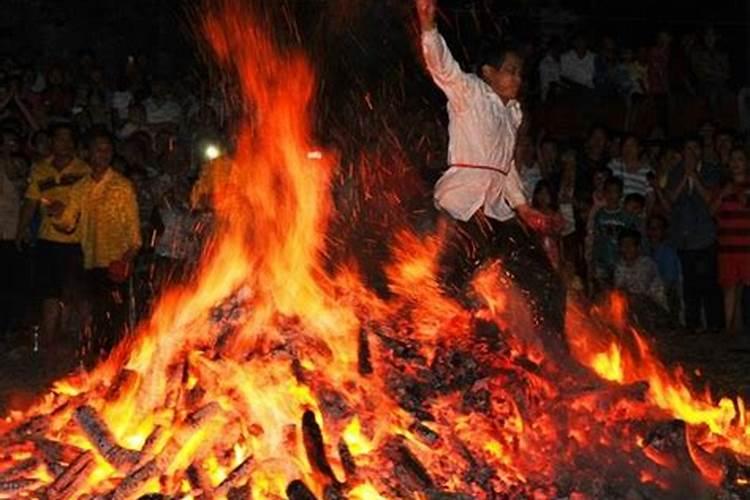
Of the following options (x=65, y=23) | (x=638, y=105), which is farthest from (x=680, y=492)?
(x=65, y=23)

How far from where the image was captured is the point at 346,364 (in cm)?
715

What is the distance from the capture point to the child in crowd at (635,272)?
12852 mm

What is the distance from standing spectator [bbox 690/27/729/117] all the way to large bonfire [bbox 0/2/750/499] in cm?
984

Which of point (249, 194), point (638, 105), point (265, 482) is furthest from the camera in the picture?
point (638, 105)

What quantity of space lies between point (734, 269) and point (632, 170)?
149 centimetres

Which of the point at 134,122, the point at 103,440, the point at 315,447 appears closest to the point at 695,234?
the point at 134,122

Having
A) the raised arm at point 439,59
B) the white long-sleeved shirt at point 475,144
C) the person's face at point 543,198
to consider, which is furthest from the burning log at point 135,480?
the person's face at point 543,198

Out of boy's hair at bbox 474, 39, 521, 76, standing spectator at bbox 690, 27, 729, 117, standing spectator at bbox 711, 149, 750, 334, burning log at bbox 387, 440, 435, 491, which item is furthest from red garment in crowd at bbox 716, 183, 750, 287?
burning log at bbox 387, 440, 435, 491

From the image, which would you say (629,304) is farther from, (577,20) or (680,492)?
(577,20)

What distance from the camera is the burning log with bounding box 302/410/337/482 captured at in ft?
21.0

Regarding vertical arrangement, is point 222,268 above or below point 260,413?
above

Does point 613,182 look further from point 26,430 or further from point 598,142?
point 26,430

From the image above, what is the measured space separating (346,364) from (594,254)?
21.0 feet

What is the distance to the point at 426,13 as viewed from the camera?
6.79 meters
